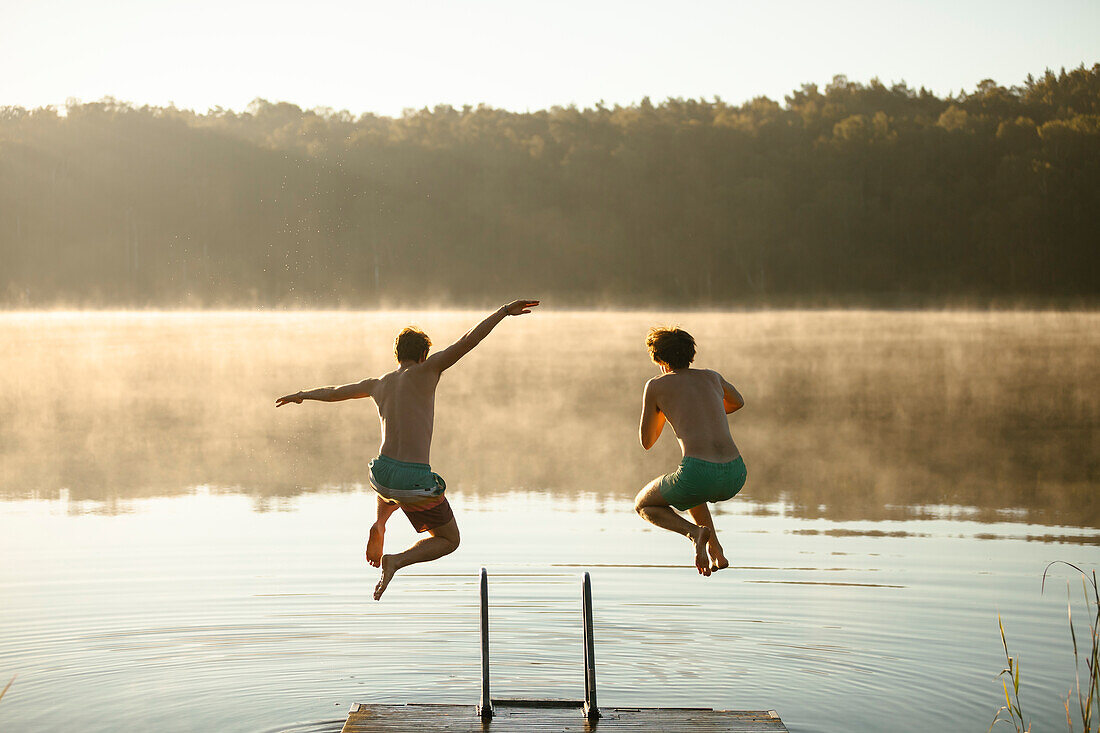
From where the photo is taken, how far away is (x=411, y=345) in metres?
8.04

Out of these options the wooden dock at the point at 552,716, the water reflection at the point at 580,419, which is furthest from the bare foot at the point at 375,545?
the water reflection at the point at 580,419

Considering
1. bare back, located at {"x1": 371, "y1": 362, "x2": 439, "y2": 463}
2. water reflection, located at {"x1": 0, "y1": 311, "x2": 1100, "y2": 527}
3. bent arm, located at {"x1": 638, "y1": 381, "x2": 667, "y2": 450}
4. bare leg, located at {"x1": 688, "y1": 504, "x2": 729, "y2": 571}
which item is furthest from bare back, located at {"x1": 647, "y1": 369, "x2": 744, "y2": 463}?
water reflection, located at {"x1": 0, "y1": 311, "x2": 1100, "y2": 527}

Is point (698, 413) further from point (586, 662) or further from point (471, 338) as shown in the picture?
point (586, 662)

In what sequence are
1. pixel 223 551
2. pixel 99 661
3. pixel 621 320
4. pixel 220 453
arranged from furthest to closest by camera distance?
pixel 621 320, pixel 220 453, pixel 223 551, pixel 99 661

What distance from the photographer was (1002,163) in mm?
103375

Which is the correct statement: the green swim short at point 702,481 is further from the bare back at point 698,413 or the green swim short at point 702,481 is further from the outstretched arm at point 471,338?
the outstretched arm at point 471,338

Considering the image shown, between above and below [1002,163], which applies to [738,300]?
below

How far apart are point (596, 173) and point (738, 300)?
1905 centimetres

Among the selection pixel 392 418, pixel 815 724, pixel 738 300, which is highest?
pixel 738 300

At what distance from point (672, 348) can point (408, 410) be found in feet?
5.46

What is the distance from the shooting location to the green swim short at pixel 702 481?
322 inches

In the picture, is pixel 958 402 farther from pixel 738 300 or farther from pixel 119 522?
pixel 738 300

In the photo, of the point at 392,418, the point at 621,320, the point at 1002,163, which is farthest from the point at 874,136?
the point at 392,418

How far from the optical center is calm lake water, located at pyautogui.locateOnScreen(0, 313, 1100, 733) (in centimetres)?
941
